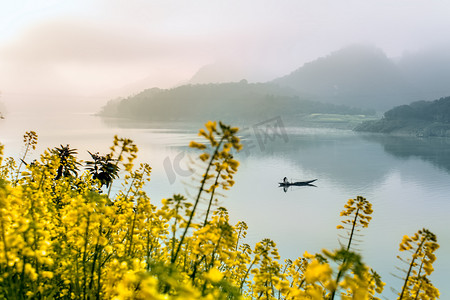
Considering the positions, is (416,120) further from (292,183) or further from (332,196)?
(292,183)

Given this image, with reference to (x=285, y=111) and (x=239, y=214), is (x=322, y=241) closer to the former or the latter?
(x=239, y=214)

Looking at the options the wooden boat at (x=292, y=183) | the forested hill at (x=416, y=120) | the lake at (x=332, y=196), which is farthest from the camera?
the forested hill at (x=416, y=120)

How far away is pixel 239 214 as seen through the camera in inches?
1070

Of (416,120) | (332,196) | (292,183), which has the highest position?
(416,120)

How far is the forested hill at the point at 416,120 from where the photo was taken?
113875 millimetres

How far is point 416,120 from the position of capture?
396 ft

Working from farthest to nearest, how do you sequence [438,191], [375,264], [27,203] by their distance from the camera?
1. [438,191]
2. [375,264]
3. [27,203]

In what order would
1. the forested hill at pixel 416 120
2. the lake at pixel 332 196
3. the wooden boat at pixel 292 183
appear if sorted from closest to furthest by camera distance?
the lake at pixel 332 196 < the wooden boat at pixel 292 183 < the forested hill at pixel 416 120

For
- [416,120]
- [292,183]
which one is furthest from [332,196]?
[416,120]

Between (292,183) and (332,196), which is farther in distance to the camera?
(292,183)

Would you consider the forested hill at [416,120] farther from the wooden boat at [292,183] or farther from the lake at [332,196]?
the wooden boat at [292,183]

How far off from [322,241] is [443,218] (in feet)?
48.6

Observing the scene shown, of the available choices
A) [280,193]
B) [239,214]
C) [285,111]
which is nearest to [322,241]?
[239,214]

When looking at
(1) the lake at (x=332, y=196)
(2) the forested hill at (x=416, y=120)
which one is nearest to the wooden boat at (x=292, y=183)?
(1) the lake at (x=332, y=196)
